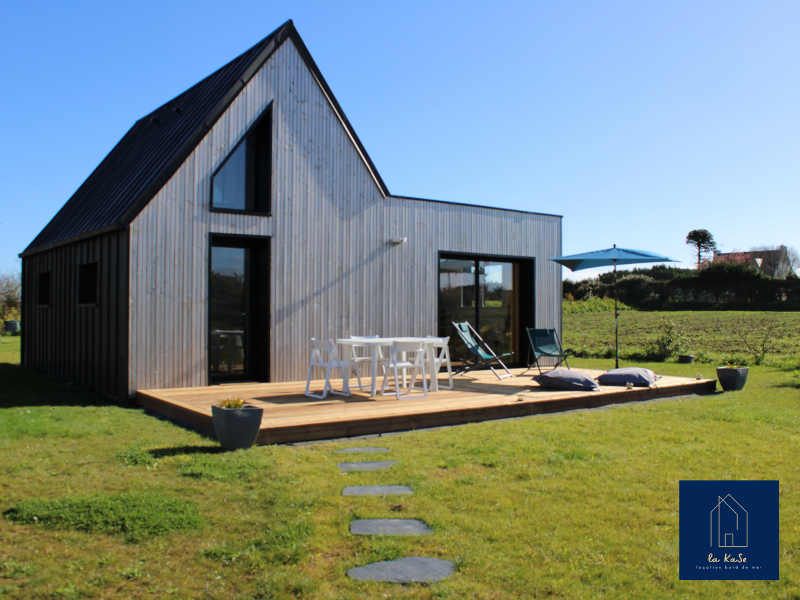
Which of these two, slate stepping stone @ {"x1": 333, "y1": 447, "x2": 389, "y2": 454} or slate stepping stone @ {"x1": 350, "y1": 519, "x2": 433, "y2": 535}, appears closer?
slate stepping stone @ {"x1": 350, "y1": 519, "x2": 433, "y2": 535}

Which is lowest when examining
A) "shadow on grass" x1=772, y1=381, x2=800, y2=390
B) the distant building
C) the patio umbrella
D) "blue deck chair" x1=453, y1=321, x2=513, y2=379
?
"shadow on grass" x1=772, y1=381, x2=800, y2=390

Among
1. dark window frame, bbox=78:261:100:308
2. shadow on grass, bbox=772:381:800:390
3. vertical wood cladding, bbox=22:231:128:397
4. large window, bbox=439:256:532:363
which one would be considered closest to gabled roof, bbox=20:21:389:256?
vertical wood cladding, bbox=22:231:128:397

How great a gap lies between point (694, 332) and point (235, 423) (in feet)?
57.3

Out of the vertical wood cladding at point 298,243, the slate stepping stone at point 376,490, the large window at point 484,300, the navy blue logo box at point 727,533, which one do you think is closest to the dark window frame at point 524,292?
the large window at point 484,300

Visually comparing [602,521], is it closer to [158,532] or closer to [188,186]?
[158,532]

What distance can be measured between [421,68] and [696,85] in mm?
5214

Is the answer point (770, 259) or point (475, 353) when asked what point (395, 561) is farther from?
point (770, 259)

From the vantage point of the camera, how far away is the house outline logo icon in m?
2.73

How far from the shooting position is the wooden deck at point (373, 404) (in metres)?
5.30

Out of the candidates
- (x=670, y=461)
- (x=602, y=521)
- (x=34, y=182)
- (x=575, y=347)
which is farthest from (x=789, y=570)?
(x=34, y=182)

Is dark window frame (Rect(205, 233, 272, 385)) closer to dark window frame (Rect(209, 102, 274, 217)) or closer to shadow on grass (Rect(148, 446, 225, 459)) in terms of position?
dark window frame (Rect(209, 102, 274, 217))

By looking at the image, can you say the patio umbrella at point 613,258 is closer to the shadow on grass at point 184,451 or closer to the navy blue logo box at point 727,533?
the navy blue logo box at point 727,533

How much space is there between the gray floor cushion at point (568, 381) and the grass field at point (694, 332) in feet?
21.6

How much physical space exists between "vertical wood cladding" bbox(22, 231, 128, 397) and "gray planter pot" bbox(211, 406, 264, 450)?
10.0 feet
